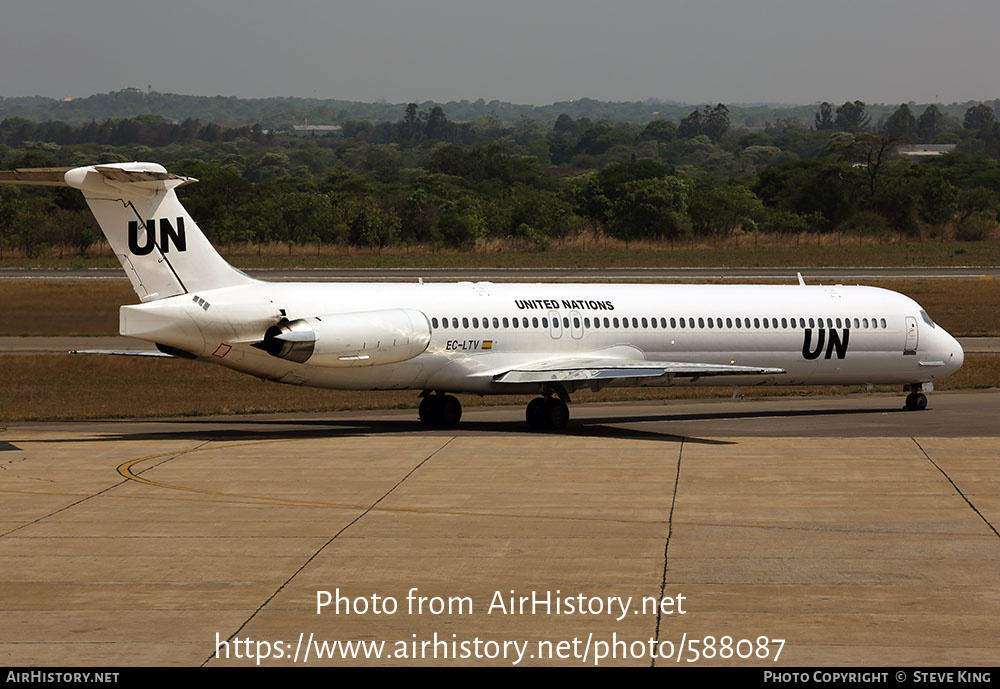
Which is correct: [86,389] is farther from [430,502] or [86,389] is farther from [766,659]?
[766,659]

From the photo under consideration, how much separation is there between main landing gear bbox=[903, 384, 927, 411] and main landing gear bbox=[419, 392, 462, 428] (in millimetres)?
11492

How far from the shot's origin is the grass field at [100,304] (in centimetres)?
4372

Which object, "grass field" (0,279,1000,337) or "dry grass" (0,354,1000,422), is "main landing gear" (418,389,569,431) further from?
"grass field" (0,279,1000,337)

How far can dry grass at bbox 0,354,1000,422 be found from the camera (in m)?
32.2

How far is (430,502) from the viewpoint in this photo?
762 inches

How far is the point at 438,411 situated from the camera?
1143 inches

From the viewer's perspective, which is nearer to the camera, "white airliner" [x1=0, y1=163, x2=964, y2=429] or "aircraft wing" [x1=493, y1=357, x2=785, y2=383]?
"white airliner" [x1=0, y1=163, x2=964, y2=429]

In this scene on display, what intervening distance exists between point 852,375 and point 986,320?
23.4m

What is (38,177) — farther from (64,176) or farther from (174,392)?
(174,392)

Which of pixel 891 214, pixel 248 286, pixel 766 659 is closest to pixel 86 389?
pixel 248 286

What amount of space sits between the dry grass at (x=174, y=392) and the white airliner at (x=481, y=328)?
485cm

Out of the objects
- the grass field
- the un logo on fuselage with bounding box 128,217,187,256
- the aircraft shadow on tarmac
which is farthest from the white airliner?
the grass field

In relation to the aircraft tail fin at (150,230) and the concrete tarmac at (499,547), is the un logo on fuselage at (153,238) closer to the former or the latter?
the aircraft tail fin at (150,230)

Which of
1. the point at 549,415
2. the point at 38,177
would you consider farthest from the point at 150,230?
the point at 549,415
